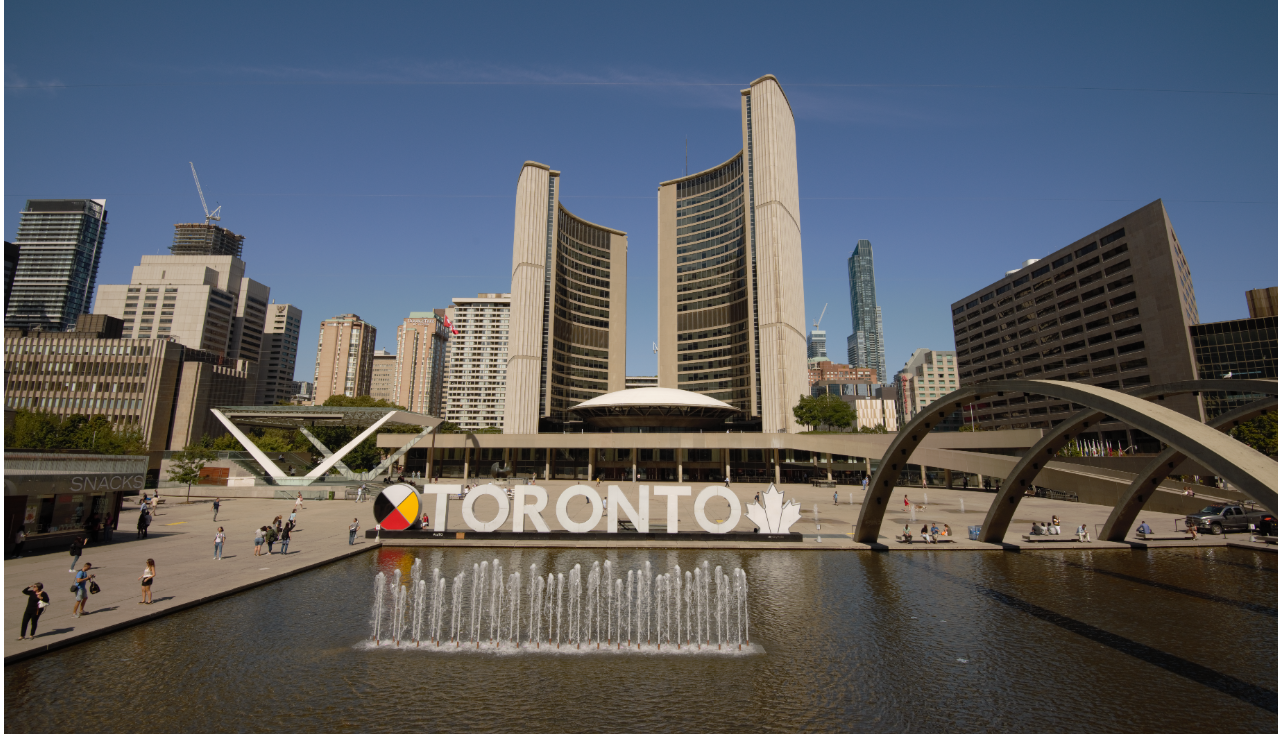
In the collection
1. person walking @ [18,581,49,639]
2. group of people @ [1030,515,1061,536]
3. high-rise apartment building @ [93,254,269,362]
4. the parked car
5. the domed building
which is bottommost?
person walking @ [18,581,49,639]

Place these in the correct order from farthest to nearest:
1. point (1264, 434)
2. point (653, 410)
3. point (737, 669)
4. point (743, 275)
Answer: point (743, 275) < point (653, 410) < point (1264, 434) < point (737, 669)

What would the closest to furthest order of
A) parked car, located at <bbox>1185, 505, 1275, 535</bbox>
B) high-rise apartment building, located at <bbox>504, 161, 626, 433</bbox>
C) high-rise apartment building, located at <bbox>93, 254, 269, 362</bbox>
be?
parked car, located at <bbox>1185, 505, 1275, 535</bbox> → high-rise apartment building, located at <bbox>504, 161, 626, 433</bbox> → high-rise apartment building, located at <bbox>93, 254, 269, 362</bbox>

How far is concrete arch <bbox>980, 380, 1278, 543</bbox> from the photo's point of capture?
22078mm

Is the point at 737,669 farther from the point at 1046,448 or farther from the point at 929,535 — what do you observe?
the point at 1046,448

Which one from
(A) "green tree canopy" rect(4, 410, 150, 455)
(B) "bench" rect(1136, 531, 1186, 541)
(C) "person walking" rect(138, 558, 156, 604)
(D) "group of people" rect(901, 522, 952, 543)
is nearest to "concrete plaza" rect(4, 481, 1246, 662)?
(C) "person walking" rect(138, 558, 156, 604)

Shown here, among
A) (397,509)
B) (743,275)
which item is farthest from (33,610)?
(743,275)

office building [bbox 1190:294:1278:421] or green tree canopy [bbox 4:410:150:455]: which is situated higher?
office building [bbox 1190:294:1278:421]

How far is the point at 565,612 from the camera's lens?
1923cm

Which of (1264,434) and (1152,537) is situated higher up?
(1264,434)

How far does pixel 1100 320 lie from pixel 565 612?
10980 cm

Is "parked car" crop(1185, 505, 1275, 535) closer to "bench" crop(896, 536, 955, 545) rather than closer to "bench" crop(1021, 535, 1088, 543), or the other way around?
"bench" crop(1021, 535, 1088, 543)

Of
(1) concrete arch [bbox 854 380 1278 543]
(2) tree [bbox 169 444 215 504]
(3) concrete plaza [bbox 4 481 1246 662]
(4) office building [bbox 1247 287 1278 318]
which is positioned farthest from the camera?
(4) office building [bbox 1247 287 1278 318]

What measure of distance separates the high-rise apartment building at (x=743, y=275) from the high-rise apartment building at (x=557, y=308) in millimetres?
12851

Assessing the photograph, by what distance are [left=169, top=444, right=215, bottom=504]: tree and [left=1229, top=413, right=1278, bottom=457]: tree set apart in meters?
93.3
